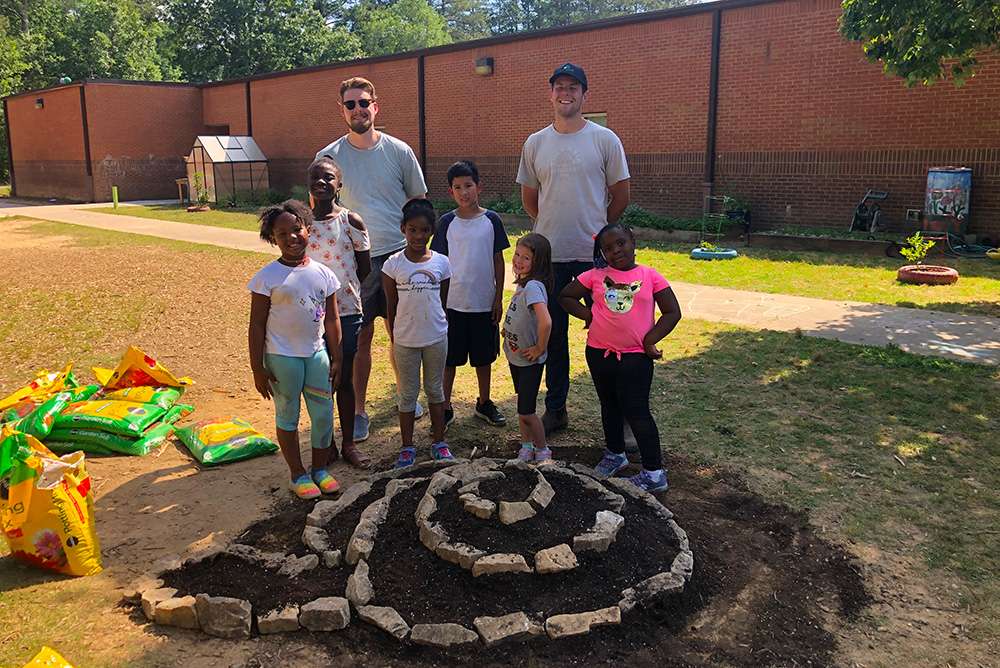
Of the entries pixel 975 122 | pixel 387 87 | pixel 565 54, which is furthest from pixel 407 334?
pixel 387 87

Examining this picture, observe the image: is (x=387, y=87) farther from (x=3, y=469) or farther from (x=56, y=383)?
(x=3, y=469)

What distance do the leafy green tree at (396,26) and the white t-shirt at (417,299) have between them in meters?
47.6

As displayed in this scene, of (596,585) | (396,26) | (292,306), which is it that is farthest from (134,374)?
(396,26)

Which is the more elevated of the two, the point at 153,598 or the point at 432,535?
the point at 432,535

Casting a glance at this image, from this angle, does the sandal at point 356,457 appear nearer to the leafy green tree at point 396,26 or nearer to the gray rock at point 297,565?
the gray rock at point 297,565

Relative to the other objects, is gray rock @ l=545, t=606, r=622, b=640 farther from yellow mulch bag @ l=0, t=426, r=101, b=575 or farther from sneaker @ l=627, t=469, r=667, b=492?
yellow mulch bag @ l=0, t=426, r=101, b=575

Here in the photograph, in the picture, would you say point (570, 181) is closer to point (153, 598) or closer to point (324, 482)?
point (324, 482)

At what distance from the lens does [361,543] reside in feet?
10.9

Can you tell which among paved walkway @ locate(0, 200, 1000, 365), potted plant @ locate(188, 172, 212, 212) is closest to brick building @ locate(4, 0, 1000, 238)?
potted plant @ locate(188, 172, 212, 212)

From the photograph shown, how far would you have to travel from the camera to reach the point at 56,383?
5.30m

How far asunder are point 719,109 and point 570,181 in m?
12.6

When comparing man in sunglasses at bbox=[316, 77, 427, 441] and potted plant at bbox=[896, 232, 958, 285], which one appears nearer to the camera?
man in sunglasses at bbox=[316, 77, 427, 441]

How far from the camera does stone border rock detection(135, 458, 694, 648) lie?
9.36ft

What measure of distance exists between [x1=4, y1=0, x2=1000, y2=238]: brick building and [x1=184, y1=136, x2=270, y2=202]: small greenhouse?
2.66 meters
